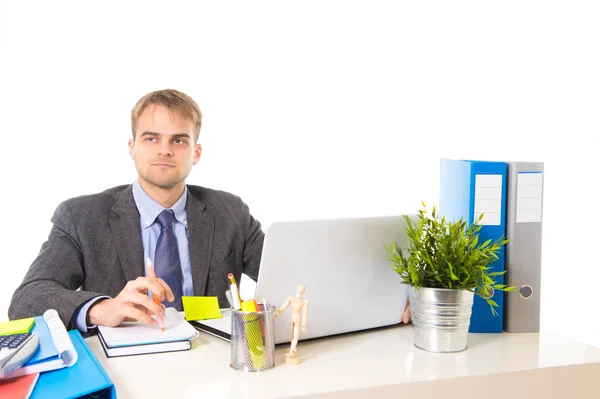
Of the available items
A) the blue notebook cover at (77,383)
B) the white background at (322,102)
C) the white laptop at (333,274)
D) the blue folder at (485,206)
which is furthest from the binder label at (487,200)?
the white background at (322,102)

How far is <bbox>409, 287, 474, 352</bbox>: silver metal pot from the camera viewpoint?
129 centimetres

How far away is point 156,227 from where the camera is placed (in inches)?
79.7

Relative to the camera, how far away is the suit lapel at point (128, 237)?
76.2 inches

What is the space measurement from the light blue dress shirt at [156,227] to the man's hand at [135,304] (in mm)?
596

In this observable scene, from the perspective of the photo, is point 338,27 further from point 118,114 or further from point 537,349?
point 537,349

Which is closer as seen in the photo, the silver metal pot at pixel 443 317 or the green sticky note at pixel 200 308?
the silver metal pot at pixel 443 317

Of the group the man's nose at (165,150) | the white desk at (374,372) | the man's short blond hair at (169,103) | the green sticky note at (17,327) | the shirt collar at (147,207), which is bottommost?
the white desk at (374,372)

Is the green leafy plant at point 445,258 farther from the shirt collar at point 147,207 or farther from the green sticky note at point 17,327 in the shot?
the shirt collar at point 147,207

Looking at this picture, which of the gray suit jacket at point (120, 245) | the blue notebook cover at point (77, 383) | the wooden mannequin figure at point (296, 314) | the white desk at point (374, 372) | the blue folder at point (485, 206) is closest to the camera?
the blue notebook cover at point (77, 383)

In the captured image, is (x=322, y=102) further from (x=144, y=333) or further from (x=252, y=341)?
(x=252, y=341)

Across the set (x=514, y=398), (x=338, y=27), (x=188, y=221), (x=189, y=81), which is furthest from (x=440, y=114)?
(x=514, y=398)

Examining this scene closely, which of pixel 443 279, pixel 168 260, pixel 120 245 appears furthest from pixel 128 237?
pixel 443 279

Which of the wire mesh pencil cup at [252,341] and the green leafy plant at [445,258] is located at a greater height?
the green leafy plant at [445,258]

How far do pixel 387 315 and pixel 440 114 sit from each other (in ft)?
7.71
